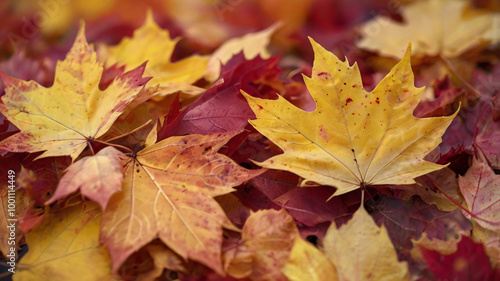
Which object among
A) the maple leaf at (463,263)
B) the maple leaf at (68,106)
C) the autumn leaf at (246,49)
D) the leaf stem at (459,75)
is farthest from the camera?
the autumn leaf at (246,49)

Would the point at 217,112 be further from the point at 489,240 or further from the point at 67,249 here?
the point at 489,240

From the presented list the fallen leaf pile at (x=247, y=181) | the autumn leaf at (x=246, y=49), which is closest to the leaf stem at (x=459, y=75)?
the fallen leaf pile at (x=247, y=181)

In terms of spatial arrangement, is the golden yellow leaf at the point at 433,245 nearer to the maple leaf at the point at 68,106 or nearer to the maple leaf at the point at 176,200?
the maple leaf at the point at 176,200

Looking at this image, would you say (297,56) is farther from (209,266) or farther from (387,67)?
(209,266)

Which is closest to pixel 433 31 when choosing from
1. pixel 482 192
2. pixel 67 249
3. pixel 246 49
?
pixel 246 49

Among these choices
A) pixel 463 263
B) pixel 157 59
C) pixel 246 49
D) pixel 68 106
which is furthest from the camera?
pixel 246 49

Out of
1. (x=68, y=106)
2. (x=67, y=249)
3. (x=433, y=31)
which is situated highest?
(x=433, y=31)
